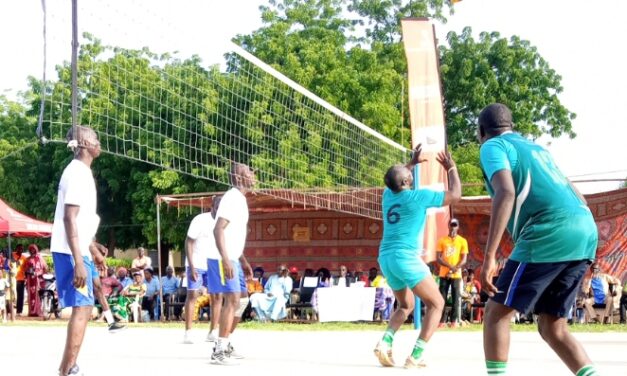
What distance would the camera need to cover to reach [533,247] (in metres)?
5.84

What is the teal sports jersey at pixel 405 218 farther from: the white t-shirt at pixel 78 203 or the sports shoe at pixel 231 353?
the white t-shirt at pixel 78 203

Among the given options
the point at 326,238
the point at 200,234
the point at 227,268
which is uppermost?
the point at 326,238

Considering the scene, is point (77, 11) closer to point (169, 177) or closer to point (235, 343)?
A: point (235, 343)

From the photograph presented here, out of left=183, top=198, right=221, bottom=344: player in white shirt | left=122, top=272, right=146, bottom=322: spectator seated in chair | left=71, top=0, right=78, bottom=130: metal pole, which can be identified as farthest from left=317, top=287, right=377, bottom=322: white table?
left=71, top=0, right=78, bottom=130: metal pole

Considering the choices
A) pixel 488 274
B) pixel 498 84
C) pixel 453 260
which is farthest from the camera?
pixel 498 84

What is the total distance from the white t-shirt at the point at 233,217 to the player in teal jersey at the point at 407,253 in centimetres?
141

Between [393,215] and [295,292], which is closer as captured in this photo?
[393,215]

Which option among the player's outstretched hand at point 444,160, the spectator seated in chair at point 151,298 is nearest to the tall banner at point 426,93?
the player's outstretched hand at point 444,160

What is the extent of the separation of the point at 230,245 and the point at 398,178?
179cm

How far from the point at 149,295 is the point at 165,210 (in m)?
15.2

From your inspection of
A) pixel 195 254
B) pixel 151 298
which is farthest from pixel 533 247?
pixel 151 298

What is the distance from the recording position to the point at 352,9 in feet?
159

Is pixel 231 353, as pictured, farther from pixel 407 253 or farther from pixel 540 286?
pixel 540 286

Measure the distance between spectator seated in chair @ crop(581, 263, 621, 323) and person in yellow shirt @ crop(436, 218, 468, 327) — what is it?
3120mm
